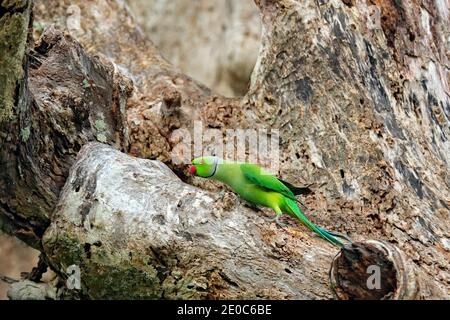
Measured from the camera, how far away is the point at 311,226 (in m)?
4.10

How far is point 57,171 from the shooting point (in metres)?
4.27

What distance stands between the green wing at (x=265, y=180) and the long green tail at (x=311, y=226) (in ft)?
0.14

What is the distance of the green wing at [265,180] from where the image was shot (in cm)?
414

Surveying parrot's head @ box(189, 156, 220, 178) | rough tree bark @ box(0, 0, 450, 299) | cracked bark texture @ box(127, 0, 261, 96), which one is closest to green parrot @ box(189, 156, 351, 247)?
parrot's head @ box(189, 156, 220, 178)

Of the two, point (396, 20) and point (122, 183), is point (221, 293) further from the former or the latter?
point (396, 20)

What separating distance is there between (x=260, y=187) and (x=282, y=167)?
0.66m

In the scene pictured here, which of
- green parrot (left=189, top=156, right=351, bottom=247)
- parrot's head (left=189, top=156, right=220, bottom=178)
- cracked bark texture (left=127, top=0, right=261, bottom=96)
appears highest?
cracked bark texture (left=127, top=0, right=261, bottom=96)

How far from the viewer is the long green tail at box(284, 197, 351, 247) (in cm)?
404

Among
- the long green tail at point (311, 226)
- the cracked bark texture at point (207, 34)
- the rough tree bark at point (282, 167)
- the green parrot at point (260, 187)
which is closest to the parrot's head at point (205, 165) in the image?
the green parrot at point (260, 187)

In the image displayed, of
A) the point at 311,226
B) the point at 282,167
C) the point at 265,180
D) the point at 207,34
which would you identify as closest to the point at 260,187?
the point at 265,180

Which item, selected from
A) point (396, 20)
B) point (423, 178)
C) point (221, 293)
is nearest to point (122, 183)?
point (221, 293)

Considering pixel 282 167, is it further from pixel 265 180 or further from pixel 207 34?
pixel 207 34

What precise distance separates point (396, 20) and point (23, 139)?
273 centimetres

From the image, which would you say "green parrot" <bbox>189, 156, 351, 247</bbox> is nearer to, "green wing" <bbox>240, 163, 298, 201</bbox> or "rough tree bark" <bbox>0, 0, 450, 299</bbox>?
"green wing" <bbox>240, 163, 298, 201</bbox>
